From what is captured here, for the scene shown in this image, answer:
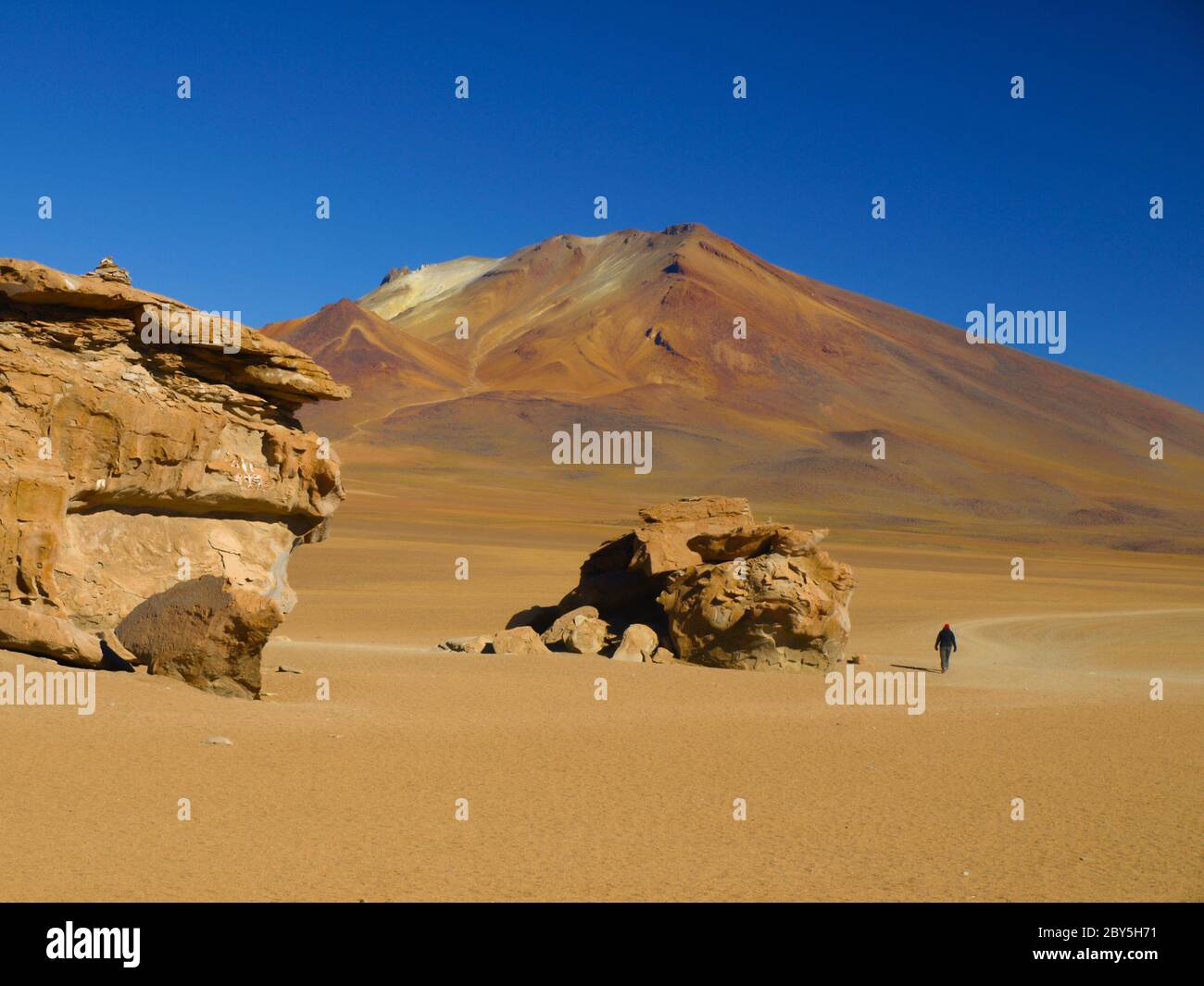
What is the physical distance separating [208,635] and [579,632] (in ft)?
27.5

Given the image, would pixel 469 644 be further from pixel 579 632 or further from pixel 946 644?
pixel 946 644

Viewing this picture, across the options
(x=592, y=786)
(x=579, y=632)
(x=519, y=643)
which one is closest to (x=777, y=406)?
(x=579, y=632)

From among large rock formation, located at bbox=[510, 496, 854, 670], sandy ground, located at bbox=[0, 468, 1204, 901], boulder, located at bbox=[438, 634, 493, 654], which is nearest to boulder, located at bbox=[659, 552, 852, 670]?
large rock formation, located at bbox=[510, 496, 854, 670]

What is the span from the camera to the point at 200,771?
33.0ft

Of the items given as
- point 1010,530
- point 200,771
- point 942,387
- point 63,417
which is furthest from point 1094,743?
point 942,387

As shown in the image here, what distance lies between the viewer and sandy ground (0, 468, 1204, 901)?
7.84 m

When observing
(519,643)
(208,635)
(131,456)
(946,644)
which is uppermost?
(131,456)

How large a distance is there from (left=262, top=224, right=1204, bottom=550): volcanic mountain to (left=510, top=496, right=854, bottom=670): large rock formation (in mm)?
70586

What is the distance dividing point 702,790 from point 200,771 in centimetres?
438

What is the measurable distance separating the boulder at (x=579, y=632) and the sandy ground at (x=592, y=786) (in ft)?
5.93

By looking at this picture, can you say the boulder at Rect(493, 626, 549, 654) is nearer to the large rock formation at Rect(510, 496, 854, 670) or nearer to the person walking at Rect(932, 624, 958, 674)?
the large rock formation at Rect(510, 496, 854, 670)

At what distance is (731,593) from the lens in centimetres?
1938

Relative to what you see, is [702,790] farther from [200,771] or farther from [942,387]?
[942,387]

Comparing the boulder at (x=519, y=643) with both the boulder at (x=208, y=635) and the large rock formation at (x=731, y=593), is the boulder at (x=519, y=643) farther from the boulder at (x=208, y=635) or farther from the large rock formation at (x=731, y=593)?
the boulder at (x=208, y=635)
